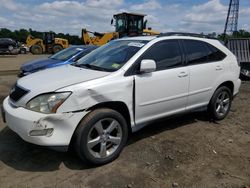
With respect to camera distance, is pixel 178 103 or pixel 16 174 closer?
pixel 16 174

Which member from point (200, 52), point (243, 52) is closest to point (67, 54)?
point (200, 52)

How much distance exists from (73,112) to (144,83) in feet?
3.83

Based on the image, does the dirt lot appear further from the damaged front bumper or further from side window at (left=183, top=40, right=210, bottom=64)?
side window at (left=183, top=40, right=210, bottom=64)

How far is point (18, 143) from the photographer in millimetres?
4371

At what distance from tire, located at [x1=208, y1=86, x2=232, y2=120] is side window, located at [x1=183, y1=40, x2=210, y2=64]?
0.77 m

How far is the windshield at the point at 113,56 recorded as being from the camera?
13.6ft

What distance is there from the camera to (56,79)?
3.78m

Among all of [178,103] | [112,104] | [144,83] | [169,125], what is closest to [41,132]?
[112,104]

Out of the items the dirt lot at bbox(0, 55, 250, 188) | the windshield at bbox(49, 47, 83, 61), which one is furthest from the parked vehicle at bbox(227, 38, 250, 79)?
the dirt lot at bbox(0, 55, 250, 188)

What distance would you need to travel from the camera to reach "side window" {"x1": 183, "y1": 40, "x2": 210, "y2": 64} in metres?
4.88

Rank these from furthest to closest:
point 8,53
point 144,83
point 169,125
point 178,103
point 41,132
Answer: point 8,53 → point 169,125 → point 178,103 → point 144,83 → point 41,132

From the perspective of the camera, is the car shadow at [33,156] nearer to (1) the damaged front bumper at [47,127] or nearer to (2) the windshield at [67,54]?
(1) the damaged front bumper at [47,127]

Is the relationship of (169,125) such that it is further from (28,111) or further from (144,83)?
(28,111)

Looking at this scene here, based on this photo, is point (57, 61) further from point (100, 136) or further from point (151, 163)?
point (151, 163)
